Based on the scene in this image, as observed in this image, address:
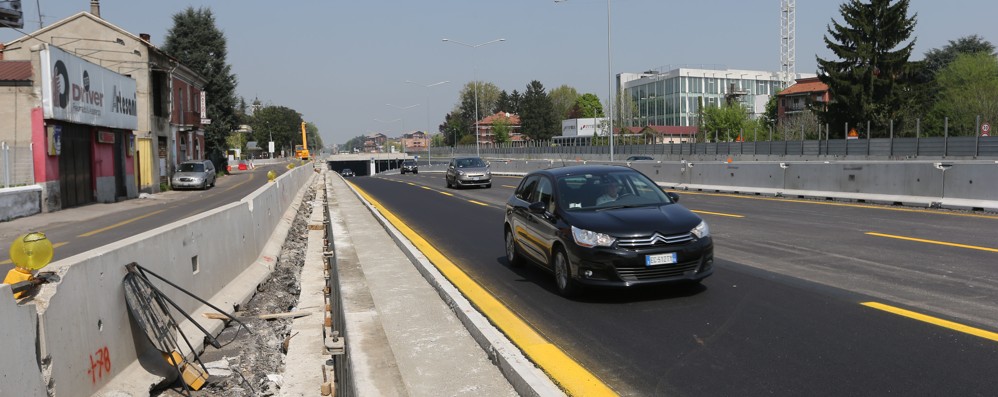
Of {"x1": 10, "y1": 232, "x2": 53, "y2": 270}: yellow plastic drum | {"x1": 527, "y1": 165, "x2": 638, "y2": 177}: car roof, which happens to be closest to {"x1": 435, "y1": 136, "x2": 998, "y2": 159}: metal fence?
{"x1": 527, "y1": 165, "x2": 638, "y2": 177}: car roof

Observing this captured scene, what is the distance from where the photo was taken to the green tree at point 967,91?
70.5 meters

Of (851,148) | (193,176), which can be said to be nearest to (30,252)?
(193,176)

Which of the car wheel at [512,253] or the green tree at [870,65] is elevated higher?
the green tree at [870,65]

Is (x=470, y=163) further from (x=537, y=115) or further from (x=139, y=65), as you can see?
(x=537, y=115)

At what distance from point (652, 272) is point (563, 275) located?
1128mm

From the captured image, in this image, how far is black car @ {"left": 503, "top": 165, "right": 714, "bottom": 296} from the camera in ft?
25.4

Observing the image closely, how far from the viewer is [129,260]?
237 inches

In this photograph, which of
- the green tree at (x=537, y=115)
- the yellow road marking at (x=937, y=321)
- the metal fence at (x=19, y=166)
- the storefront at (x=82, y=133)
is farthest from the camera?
the green tree at (x=537, y=115)

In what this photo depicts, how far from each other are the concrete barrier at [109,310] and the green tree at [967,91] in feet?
247

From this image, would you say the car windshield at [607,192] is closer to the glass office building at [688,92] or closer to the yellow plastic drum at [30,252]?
the yellow plastic drum at [30,252]

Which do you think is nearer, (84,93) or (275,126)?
(84,93)

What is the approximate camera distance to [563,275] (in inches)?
332

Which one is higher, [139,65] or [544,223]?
[139,65]

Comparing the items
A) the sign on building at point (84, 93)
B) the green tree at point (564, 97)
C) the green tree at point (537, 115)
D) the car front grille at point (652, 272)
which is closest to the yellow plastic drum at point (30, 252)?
the car front grille at point (652, 272)
